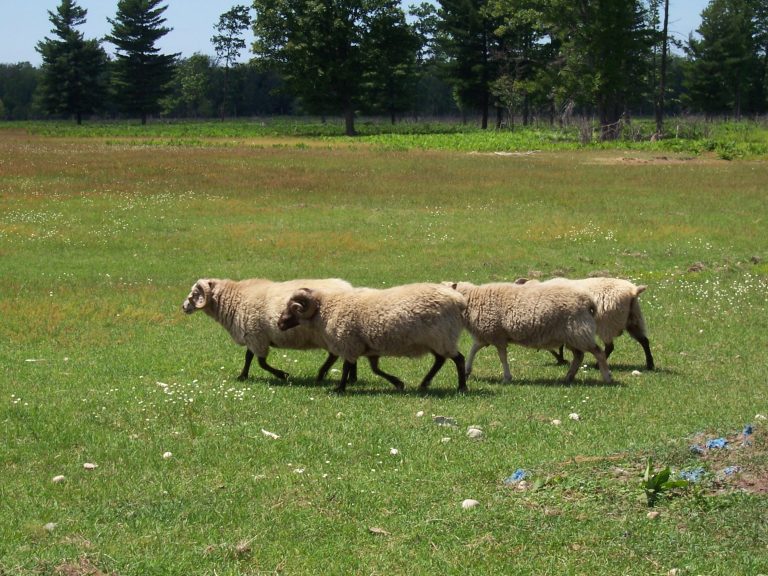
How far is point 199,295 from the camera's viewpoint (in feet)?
54.0

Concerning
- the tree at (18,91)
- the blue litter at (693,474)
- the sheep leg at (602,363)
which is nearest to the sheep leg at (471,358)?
the sheep leg at (602,363)

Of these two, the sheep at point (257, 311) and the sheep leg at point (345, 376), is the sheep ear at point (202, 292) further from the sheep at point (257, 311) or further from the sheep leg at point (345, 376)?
the sheep leg at point (345, 376)

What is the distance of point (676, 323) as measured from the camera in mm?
19047

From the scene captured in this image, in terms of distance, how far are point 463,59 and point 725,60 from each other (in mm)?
28723

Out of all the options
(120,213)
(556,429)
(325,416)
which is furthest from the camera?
(120,213)

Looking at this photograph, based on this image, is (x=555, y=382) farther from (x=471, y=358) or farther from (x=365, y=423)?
(x=365, y=423)

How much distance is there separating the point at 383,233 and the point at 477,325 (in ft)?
56.9

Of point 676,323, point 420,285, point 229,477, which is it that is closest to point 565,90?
point 676,323

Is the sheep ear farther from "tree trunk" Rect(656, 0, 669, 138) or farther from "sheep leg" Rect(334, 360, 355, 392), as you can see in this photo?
"tree trunk" Rect(656, 0, 669, 138)

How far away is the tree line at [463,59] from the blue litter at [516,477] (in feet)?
224

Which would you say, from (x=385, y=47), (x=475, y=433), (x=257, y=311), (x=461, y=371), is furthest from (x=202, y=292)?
(x=385, y=47)

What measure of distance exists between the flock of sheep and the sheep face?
15.0 inches

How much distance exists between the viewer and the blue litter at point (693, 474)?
859 cm

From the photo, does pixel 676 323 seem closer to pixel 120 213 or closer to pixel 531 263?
pixel 531 263
